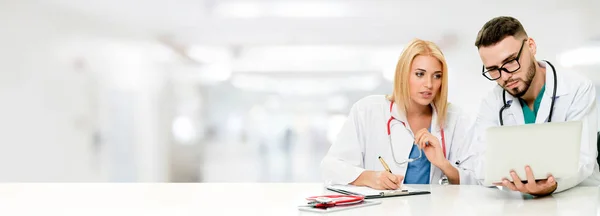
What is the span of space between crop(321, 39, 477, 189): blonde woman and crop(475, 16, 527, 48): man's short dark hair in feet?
1.59

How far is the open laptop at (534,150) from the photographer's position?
5.47ft

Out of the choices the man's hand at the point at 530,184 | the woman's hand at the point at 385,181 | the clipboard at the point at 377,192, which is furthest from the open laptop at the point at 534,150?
the woman's hand at the point at 385,181

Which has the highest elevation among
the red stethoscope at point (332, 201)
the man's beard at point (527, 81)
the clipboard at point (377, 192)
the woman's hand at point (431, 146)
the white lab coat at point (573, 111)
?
the man's beard at point (527, 81)

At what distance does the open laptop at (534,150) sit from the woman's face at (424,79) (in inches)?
33.0

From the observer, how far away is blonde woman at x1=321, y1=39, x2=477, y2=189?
2.54 meters

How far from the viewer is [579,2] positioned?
3.82m

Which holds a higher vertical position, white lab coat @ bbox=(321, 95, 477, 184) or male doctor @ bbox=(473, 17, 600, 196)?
male doctor @ bbox=(473, 17, 600, 196)

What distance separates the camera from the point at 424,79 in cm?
256

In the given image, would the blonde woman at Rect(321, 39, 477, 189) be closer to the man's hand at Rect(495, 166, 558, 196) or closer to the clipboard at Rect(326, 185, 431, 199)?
the clipboard at Rect(326, 185, 431, 199)

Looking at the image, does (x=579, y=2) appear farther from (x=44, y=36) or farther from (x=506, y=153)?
(x=44, y=36)

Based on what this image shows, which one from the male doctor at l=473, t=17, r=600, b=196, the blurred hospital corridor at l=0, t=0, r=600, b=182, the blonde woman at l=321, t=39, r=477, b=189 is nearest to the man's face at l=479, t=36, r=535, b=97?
the male doctor at l=473, t=17, r=600, b=196

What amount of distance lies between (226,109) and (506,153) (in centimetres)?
255

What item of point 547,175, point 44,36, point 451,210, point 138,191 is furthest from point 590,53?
point 44,36

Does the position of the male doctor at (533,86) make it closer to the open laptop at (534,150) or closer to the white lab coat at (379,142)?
the open laptop at (534,150)
